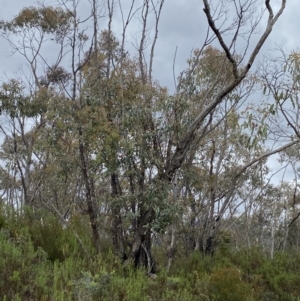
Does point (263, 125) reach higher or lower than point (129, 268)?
higher

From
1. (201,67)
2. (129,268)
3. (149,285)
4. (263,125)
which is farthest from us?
(201,67)

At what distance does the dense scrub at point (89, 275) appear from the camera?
578 cm

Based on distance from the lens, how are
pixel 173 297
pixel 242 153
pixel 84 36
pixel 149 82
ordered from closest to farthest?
1. pixel 173 297
2. pixel 149 82
3. pixel 84 36
4. pixel 242 153

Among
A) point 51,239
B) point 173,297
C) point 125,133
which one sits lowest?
point 173,297

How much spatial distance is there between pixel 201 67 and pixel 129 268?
6989 mm

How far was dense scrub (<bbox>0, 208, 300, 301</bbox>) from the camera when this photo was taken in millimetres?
5778

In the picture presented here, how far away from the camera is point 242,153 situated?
15.0m

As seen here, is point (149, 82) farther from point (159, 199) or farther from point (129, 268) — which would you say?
point (129, 268)

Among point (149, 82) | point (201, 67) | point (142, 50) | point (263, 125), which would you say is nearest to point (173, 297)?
point (263, 125)

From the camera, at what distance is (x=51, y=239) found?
325 inches

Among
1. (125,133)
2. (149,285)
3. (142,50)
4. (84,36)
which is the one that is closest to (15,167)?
(84,36)

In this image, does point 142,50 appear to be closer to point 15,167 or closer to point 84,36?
point 84,36

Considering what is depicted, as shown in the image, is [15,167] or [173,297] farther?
[15,167]

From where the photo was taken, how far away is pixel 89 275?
20.0 ft
